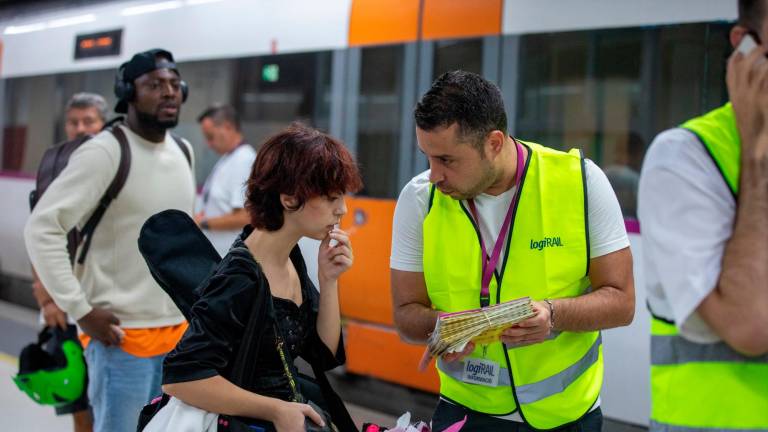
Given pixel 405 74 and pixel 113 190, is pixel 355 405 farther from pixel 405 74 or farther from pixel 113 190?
pixel 113 190

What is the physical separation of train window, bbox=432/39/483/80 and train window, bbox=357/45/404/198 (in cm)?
28

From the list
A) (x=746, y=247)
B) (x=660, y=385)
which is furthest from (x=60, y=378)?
(x=746, y=247)

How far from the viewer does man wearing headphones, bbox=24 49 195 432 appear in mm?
2988

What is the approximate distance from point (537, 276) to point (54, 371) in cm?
227

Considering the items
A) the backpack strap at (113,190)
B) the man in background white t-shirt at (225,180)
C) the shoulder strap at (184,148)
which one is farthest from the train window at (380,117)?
the backpack strap at (113,190)

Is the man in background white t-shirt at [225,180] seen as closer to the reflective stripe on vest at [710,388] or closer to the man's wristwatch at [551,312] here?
the man's wristwatch at [551,312]

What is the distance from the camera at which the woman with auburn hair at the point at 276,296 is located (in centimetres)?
190

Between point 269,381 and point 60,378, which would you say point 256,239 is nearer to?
point 269,381

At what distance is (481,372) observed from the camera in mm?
2125

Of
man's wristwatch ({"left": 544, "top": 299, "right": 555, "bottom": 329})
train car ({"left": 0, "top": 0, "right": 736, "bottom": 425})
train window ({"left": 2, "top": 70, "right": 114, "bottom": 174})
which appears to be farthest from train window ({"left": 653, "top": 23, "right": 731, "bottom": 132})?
train window ({"left": 2, "top": 70, "right": 114, "bottom": 174})

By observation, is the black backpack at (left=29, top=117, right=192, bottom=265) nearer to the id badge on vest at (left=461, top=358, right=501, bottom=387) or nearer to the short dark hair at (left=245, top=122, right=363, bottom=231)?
the short dark hair at (left=245, top=122, right=363, bottom=231)

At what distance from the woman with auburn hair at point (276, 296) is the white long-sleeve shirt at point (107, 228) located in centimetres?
107

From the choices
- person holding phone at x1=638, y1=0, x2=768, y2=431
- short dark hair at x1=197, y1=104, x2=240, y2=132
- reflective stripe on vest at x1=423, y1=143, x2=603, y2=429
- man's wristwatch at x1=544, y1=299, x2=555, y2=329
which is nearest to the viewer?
person holding phone at x1=638, y1=0, x2=768, y2=431

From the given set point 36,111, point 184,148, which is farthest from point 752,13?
point 36,111
